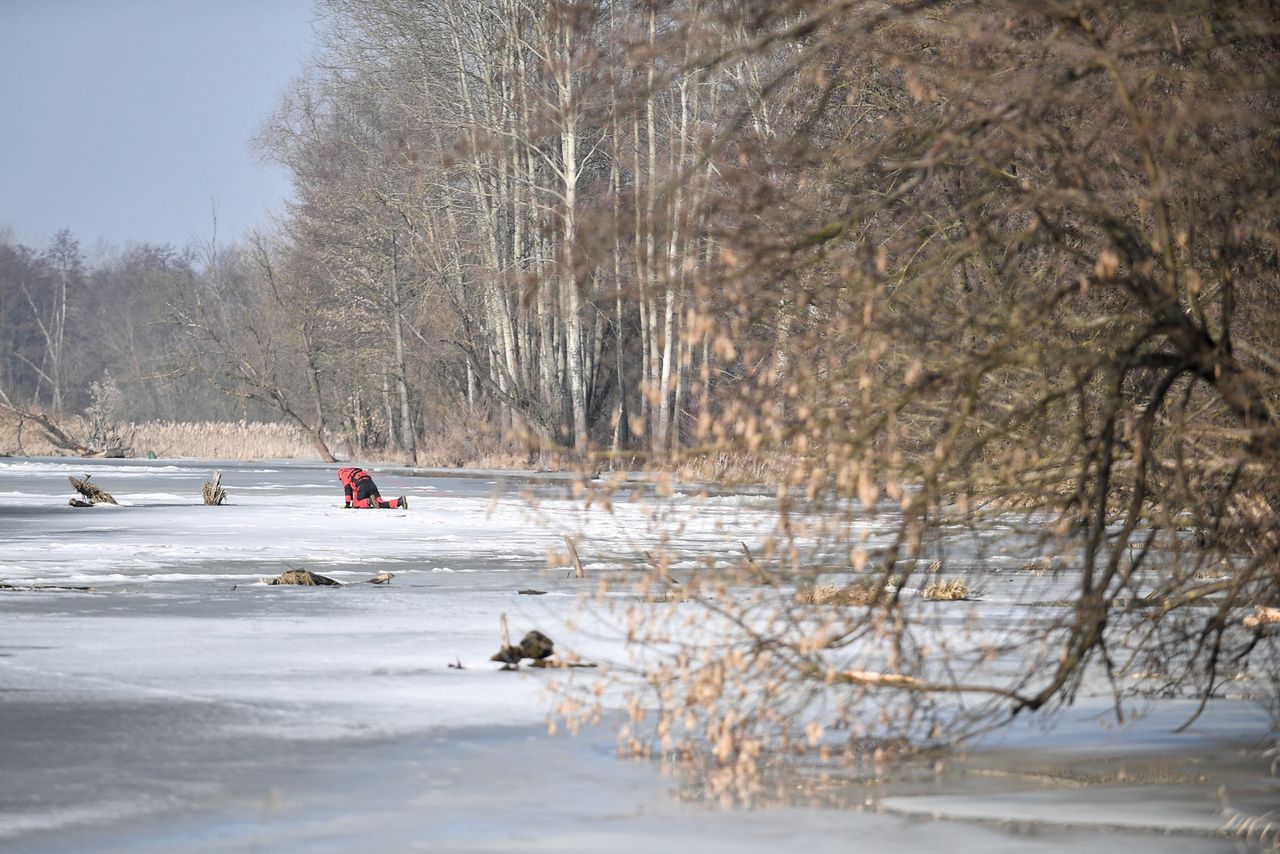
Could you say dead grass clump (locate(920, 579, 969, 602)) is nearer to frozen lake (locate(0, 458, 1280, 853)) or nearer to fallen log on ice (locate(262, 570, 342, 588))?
frozen lake (locate(0, 458, 1280, 853))

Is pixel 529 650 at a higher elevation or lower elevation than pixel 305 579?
lower

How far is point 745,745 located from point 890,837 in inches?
26.9

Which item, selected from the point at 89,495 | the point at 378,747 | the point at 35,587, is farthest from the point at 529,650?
the point at 89,495

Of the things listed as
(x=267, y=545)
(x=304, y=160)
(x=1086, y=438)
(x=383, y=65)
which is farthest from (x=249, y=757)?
(x=304, y=160)

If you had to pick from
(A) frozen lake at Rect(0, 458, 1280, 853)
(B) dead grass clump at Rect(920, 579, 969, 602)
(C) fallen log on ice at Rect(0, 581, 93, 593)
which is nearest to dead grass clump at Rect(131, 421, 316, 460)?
(C) fallen log on ice at Rect(0, 581, 93, 593)

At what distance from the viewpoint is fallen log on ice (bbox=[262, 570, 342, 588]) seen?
14.7 metres

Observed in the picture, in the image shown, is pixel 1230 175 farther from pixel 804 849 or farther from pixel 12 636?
pixel 12 636

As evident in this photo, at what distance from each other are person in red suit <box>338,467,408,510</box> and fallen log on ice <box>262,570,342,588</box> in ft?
38.1

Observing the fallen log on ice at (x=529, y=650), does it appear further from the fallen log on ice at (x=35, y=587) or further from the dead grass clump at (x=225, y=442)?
the dead grass clump at (x=225, y=442)

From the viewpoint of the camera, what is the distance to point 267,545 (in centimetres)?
1902

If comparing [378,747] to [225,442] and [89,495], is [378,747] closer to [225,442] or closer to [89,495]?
A: [89,495]

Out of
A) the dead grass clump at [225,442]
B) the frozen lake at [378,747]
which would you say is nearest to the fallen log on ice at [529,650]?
the frozen lake at [378,747]

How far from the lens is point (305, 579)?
14734mm

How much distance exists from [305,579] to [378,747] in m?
7.12
